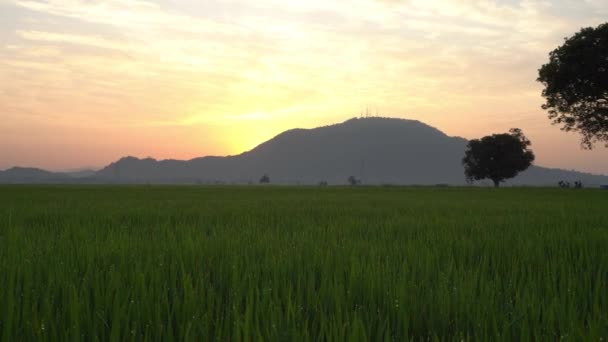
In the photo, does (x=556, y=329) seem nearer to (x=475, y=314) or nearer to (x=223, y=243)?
(x=475, y=314)

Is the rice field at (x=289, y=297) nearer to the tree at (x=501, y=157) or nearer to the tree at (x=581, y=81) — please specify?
the tree at (x=581, y=81)

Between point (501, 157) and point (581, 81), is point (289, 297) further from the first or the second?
point (501, 157)

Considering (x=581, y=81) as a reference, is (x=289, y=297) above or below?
below

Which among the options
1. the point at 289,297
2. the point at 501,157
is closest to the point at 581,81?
the point at 289,297

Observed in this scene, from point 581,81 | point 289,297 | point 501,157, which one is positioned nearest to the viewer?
point 289,297

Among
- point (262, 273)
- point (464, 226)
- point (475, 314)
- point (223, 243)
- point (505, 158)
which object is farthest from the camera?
point (505, 158)

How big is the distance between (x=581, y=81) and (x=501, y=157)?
62528 millimetres

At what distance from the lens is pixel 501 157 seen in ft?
304

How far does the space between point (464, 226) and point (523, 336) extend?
592cm

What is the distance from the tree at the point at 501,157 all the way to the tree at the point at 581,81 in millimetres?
55850

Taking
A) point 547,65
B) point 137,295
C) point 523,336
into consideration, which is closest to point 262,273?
point 137,295

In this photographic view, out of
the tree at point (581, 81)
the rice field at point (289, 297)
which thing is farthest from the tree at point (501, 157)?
the rice field at point (289, 297)

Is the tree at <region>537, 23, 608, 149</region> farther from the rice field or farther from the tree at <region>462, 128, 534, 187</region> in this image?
the tree at <region>462, 128, 534, 187</region>

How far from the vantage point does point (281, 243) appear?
16.4 feet
